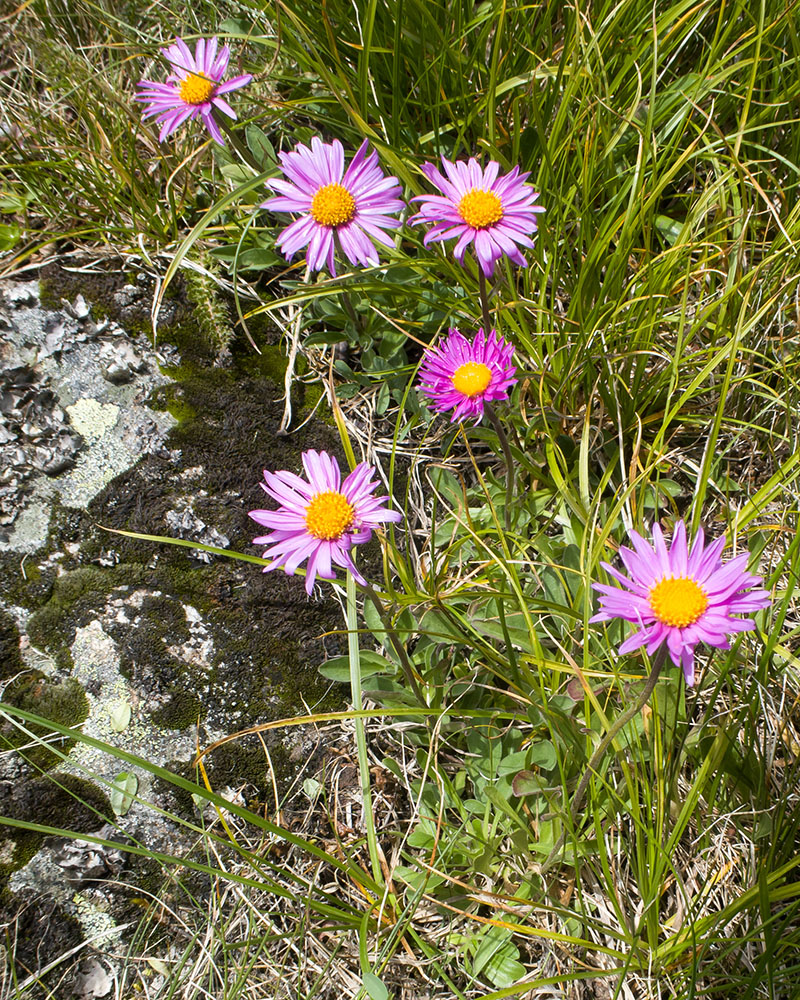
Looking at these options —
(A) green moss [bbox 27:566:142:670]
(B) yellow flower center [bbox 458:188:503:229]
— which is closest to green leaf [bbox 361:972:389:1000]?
(A) green moss [bbox 27:566:142:670]

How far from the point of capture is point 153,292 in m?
2.42

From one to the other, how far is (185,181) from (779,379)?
81.4 inches

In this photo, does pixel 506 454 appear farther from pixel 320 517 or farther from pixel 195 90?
pixel 195 90

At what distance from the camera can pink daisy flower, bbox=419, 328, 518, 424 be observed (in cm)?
188

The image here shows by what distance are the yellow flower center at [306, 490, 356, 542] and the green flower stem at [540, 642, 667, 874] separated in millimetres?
693

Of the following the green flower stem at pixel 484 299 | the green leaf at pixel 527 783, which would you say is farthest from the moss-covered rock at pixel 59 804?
the green flower stem at pixel 484 299

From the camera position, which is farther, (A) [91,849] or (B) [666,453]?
(B) [666,453]

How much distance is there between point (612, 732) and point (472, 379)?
94cm

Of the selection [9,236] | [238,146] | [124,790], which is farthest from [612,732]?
[9,236]

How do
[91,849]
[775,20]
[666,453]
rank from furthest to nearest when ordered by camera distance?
[666,453] < [775,20] < [91,849]

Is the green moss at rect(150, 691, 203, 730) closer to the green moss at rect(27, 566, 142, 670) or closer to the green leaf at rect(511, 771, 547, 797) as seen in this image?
the green moss at rect(27, 566, 142, 670)

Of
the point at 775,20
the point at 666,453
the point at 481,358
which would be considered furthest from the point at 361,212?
the point at 775,20

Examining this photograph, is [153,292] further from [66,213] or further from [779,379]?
[779,379]

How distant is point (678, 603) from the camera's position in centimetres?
126
